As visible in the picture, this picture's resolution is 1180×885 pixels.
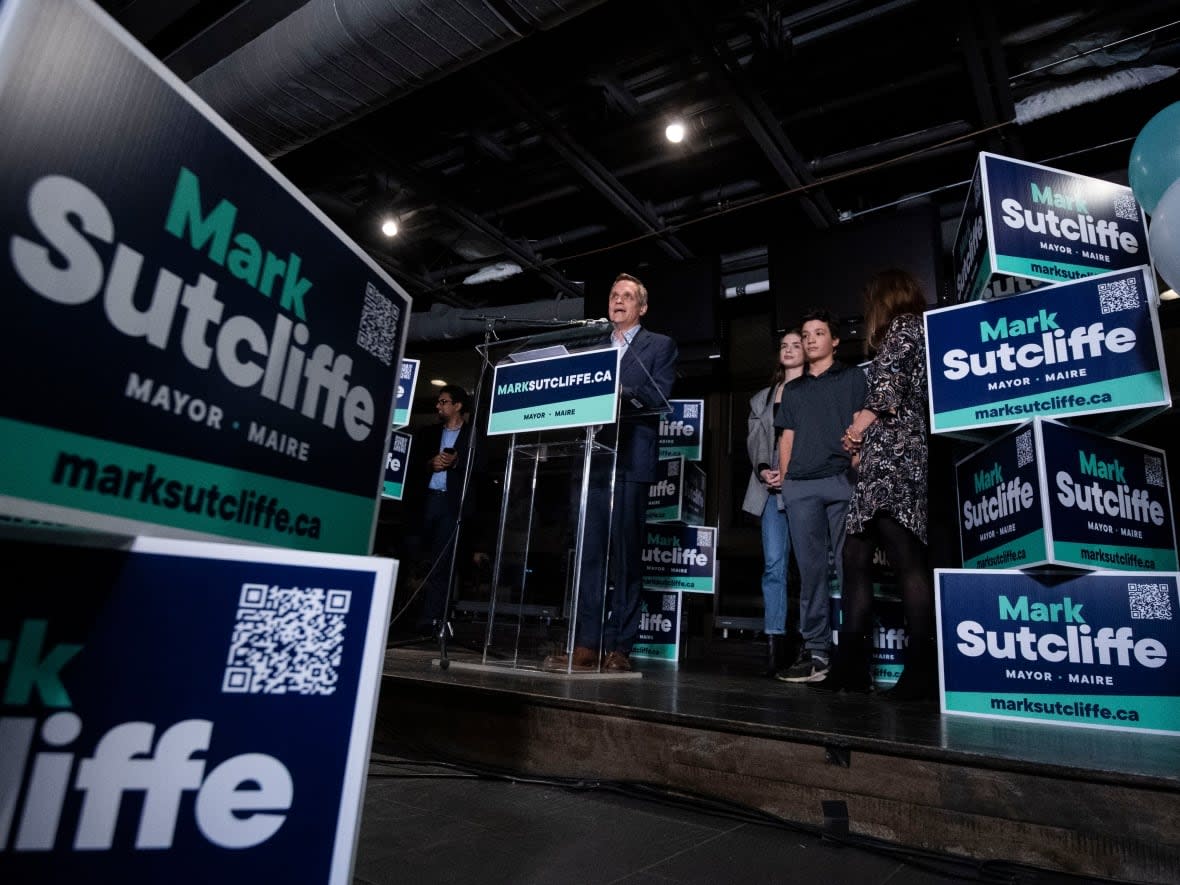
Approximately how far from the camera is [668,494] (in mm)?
4348

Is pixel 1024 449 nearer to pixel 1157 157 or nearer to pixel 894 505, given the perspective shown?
pixel 894 505

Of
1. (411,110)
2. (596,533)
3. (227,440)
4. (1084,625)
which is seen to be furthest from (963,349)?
(411,110)

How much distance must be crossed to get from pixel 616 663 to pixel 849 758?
1.41 m

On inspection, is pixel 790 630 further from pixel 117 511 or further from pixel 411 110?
pixel 411 110

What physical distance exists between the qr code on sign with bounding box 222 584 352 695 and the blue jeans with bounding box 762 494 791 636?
10.00 feet

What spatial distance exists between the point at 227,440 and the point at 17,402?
0.20 meters

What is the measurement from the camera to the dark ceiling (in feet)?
11.1

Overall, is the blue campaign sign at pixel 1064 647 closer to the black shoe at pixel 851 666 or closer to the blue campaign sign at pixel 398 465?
the black shoe at pixel 851 666

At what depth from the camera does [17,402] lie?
48cm

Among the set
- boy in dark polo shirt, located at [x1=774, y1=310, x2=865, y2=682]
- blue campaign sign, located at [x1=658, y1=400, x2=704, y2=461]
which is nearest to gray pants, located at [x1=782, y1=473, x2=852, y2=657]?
boy in dark polo shirt, located at [x1=774, y1=310, x2=865, y2=682]

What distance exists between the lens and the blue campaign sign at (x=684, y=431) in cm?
460

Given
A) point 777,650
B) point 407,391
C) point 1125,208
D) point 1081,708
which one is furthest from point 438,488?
point 1125,208

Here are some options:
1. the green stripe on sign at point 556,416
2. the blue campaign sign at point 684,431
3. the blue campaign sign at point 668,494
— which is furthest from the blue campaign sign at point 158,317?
the blue campaign sign at point 684,431

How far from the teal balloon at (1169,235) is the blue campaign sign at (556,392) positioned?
1.53m
